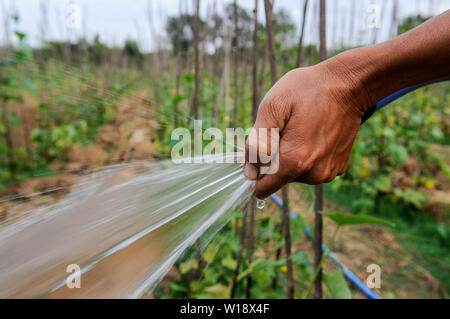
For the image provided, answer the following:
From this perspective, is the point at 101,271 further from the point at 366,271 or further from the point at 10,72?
the point at 10,72

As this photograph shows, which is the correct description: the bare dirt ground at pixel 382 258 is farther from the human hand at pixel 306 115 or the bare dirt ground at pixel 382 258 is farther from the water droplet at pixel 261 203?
the human hand at pixel 306 115

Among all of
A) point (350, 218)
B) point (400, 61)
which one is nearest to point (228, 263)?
point (350, 218)

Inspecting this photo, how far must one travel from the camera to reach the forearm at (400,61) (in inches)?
29.4

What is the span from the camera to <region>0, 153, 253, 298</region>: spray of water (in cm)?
59

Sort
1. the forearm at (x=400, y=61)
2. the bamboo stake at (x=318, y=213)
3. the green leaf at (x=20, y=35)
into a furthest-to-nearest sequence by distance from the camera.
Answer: the green leaf at (x=20, y=35)
the bamboo stake at (x=318, y=213)
the forearm at (x=400, y=61)

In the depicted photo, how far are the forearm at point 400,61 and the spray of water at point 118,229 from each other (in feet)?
1.44

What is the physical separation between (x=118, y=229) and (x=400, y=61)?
0.87 metres
